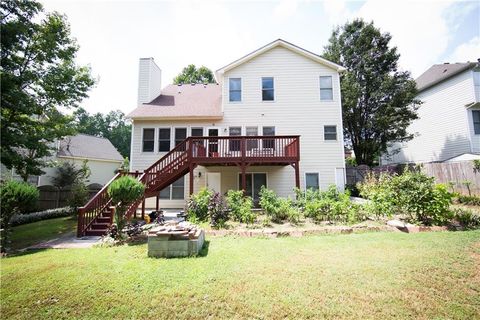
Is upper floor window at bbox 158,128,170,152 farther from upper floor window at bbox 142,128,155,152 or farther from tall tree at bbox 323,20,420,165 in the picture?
tall tree at bbox 323,20,420,165

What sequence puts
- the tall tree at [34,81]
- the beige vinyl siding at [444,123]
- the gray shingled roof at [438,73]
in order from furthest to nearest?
the gray shingled roof at [438,73] → the beige vinyl siding at [444,123] → the tall tree at [34,81]

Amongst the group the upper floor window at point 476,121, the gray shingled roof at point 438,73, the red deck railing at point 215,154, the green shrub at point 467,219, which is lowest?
the green shrub at point 467,219

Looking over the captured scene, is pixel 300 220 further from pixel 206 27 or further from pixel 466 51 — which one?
pixel 466 51

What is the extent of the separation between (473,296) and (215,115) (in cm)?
1188

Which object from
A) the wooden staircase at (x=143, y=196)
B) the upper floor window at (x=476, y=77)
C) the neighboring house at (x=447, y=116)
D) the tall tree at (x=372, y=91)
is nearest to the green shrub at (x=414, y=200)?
the wooden staircase at (x=143, y=196)

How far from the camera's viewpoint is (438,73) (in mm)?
17484

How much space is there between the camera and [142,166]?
13102mm

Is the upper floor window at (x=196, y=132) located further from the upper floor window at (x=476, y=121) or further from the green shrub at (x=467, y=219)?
the upper floor window at (x=476, y=121)

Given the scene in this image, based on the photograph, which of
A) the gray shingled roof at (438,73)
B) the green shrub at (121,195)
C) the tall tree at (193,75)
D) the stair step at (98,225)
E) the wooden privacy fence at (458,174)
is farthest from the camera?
the tall tree at (193,75)

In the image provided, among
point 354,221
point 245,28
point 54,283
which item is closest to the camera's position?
point 54,283

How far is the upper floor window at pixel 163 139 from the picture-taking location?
13.3m

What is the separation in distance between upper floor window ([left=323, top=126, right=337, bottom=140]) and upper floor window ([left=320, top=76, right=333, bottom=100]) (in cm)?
191

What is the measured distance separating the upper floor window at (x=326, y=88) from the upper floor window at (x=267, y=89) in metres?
3.08

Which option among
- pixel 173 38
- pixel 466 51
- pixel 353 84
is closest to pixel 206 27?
pixel 173 38
